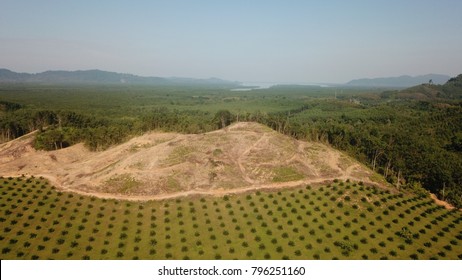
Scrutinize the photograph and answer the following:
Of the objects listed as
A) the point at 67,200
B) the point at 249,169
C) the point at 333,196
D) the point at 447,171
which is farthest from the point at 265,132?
the point at 67,200

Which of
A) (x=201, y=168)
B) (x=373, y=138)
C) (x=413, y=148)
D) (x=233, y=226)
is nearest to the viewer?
(x=233, y=226)

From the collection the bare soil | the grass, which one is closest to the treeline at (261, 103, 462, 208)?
the grass

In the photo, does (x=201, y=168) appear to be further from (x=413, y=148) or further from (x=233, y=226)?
(x=413, y=148)

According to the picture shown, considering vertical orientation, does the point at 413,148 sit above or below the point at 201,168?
below

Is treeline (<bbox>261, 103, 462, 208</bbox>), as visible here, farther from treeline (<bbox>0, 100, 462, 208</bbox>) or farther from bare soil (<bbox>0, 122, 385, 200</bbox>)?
bare soil (<bbox>0, 122, 385, 200</bbox>)

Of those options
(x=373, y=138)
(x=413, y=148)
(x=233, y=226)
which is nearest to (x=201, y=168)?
(x=233, y=226)

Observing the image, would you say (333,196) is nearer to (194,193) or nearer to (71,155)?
(194,193)
